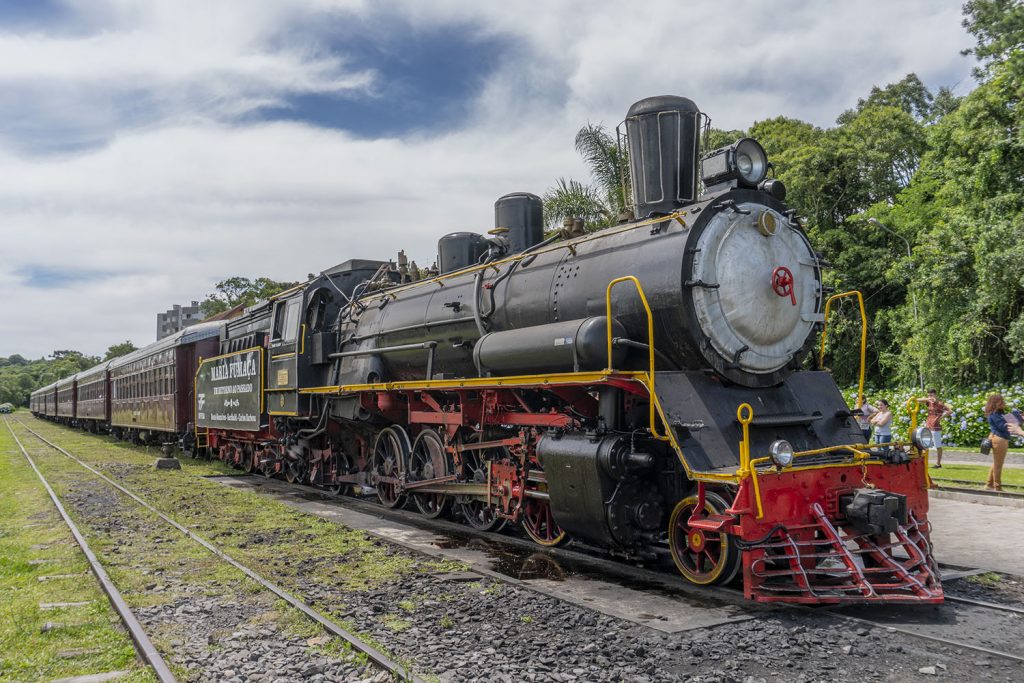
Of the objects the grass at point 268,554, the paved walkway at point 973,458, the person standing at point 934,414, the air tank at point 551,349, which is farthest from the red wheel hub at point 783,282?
the paved walkway at point 973,458

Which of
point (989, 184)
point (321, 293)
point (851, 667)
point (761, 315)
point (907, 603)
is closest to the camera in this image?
point (851, 667)

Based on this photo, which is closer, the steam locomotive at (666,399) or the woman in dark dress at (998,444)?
the steam locomotive at (666,399)

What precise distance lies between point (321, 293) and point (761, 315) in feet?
25.8

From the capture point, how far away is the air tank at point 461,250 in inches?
420

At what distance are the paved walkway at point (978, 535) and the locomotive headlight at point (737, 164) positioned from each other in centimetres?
397

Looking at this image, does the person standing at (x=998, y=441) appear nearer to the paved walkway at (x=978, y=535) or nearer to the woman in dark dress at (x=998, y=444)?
the woman in dark dress at (x=998, y=444)

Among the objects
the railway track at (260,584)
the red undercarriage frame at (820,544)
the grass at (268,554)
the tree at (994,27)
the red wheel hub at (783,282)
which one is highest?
the tree at (994,27)

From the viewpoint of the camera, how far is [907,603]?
18.9 ft

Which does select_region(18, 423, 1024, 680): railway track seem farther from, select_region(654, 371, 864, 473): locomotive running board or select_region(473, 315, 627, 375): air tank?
select_region(473, 315, 627, 375): air tank

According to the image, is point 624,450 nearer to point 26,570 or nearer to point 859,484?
point 859,484

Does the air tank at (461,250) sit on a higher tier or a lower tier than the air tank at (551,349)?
higher

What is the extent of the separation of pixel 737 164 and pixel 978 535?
16.1ft

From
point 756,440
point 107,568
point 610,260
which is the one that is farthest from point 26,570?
point 756,440

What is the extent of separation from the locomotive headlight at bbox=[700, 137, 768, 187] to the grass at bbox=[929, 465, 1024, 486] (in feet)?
25.8
